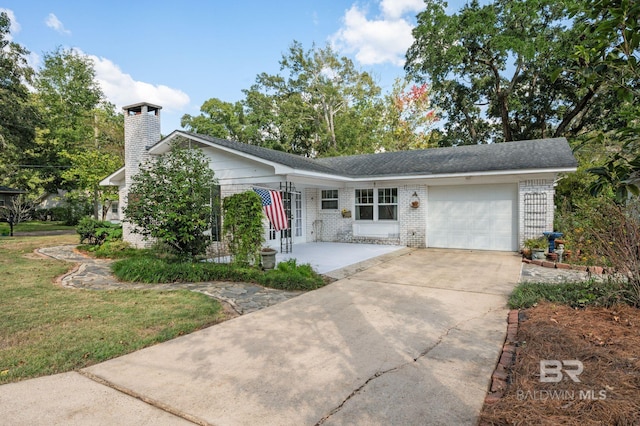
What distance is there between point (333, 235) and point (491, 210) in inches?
230

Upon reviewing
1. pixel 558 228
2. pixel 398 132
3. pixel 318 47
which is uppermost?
pixel 318 47

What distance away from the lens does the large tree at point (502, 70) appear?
60.3 ft

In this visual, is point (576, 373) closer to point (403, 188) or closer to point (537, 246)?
point (537, 246)

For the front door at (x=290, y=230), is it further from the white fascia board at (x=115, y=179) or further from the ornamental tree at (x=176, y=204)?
the white fascia board at (x=115, y=179)

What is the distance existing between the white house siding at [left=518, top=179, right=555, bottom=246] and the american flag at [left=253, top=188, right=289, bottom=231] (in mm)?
7378

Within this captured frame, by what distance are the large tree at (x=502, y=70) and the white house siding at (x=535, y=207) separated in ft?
33.8

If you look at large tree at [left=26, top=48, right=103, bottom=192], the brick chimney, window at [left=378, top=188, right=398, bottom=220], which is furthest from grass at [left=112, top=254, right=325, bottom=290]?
large tree at [left=26, top=48, right=103, bottom=192]

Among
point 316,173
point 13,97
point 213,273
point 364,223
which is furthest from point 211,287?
point 13,97

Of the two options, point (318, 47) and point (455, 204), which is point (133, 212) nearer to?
point (455, 204)

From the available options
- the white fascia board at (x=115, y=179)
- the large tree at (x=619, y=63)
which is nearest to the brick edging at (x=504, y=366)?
the large tree at (x=619, y=63)

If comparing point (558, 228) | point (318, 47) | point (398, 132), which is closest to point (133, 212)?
point (558, 228)

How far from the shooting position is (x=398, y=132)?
28750mm

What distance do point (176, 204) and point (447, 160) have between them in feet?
31.2

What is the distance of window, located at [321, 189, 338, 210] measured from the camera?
14.0 m
